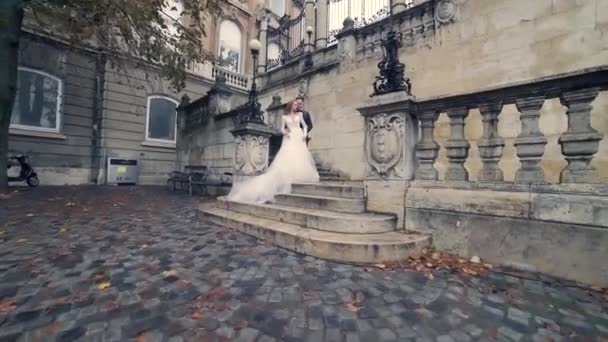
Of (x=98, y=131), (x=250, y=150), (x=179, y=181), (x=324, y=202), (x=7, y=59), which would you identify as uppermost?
(x=7, y=59)

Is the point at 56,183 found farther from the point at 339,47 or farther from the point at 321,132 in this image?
the point at 339,47

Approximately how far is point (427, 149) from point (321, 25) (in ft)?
28.7

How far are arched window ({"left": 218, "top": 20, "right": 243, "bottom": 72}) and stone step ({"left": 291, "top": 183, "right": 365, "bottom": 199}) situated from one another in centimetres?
1592

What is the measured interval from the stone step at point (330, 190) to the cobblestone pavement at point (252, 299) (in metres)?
1.66

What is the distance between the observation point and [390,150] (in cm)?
410

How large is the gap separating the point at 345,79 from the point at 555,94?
6.57m

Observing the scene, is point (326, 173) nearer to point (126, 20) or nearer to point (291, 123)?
point (291, 123)

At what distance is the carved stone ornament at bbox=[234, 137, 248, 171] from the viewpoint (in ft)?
22.3

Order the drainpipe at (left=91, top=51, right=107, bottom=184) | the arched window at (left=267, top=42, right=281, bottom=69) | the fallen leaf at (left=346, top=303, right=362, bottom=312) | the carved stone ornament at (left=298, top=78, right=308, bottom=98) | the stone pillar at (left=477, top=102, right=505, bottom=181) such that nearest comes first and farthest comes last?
the fallen leaf at (left=346, top=303, right=362, bottom=312) → the stone pillar at (left=477, top=102, right=505, bottom=181) → the carved stone ornament at (left=298, top=78, right=308, bottom=98) → the drainpipe at (left=91, top=51, right=107, bottom=184) → the arched window at (left=267, top=42, right=281, bottom=69)

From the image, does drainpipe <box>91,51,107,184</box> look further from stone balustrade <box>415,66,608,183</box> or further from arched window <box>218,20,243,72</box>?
stone balustrade <box>415,66,608,183</box>

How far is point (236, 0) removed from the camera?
19375mm

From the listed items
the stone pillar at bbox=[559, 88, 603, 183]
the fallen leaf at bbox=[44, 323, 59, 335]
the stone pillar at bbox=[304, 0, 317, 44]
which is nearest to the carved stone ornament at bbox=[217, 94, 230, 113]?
the stone pillar at bbox=[304, 0, 317, 44]

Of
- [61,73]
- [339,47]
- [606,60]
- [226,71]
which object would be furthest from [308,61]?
[61,73]

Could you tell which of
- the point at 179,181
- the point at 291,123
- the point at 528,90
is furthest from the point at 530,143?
the point at 179,181
